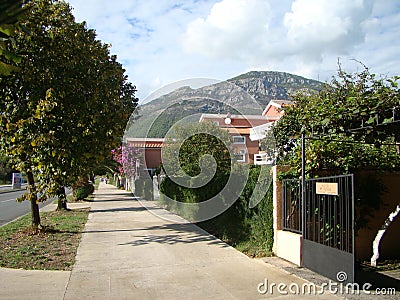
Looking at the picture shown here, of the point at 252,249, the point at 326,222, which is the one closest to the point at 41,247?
the point at 252,249

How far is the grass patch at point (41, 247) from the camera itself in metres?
7.78

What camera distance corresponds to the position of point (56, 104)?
916cm

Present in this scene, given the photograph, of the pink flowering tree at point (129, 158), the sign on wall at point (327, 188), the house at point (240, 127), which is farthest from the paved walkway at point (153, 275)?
the pink flowering tree at point (129, 158)

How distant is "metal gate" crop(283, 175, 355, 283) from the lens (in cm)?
598

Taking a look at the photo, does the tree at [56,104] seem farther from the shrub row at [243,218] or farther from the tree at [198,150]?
the tree at [198,150]

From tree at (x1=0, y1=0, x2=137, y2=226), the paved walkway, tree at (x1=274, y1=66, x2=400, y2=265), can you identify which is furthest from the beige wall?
tree at (x1=0, y1=0, x2=137, y2=226)

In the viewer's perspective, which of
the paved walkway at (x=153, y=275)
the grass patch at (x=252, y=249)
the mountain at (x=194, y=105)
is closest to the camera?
the paved walkway at (x=153, y=275)

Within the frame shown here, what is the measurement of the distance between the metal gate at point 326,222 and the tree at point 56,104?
17.1ft

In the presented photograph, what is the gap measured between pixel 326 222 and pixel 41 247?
6670 mm

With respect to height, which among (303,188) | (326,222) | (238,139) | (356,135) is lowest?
(326,222)

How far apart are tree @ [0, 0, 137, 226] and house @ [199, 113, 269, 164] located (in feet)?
20.3

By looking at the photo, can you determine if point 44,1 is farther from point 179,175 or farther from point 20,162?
point 179,175

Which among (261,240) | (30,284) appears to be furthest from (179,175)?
(30,284)

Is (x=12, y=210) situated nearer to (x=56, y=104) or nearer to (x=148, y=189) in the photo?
(x=148, y=189)
